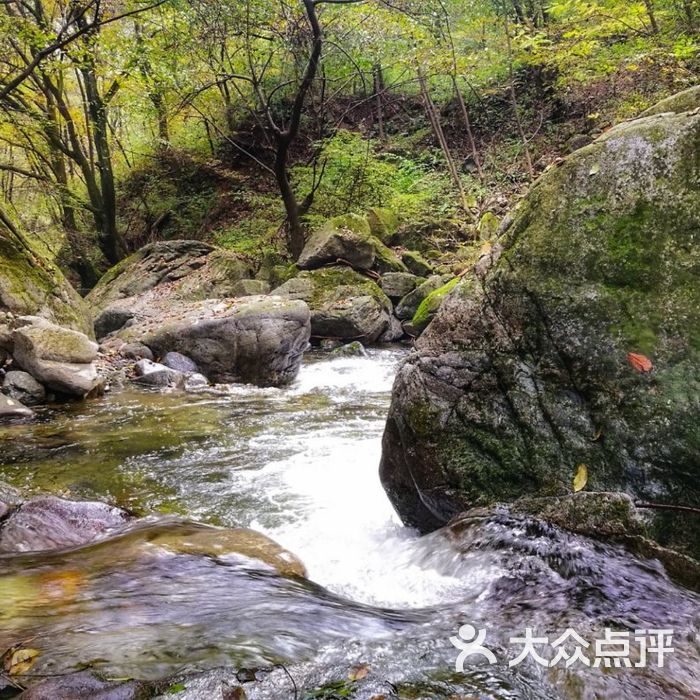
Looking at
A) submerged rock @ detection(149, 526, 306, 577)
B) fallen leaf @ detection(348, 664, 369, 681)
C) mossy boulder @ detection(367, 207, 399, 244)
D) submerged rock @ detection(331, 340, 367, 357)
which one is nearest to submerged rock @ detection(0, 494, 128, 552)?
submerged rock @ detection(149, 526, 306, 577)

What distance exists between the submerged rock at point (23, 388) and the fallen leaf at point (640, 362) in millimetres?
6554

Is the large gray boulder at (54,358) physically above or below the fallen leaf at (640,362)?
above

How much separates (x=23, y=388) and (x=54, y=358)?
0.51 m

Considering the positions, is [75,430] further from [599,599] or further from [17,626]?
[599,599]

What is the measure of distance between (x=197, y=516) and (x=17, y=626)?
1.90 metres

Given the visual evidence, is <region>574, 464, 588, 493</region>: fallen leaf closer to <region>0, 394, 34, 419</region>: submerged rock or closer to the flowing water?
the flowing water

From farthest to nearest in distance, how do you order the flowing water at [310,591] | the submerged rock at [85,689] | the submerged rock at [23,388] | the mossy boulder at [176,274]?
the mossy boulder at [176,274]
the submerged rock at [23,388]
the flowing water at [310,591]
the submerged rock at [85,689]

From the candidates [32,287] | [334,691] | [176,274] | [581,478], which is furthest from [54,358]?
[176,274]

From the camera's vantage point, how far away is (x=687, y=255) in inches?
113

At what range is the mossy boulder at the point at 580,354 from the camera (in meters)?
2.78

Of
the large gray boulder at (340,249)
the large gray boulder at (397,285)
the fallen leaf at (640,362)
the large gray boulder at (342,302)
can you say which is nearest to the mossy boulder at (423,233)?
the large gray boulder at (397,285)

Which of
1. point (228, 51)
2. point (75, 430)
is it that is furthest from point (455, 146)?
point (75, 430)

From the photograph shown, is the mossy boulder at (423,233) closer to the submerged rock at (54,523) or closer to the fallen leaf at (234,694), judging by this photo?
the submerged rock at (54,523)

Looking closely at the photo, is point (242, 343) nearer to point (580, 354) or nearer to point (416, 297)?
point (416, 297)
